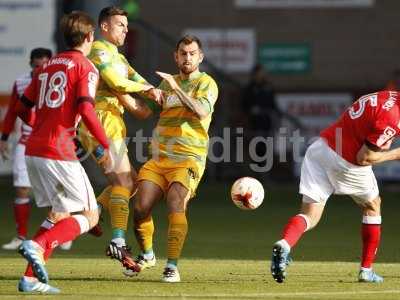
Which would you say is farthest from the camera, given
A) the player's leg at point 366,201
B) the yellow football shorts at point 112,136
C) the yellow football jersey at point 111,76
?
the yellow football shorts at point 112,136

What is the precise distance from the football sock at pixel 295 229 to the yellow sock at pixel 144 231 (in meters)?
1.38

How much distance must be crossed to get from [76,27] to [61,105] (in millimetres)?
646

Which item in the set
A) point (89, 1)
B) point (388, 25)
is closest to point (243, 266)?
point (89, 1)

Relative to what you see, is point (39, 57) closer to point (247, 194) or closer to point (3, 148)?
point (3, 148)

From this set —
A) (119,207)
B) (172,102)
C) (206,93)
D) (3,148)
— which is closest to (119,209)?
(119,207)

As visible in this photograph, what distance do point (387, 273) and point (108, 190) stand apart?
2.78 meters

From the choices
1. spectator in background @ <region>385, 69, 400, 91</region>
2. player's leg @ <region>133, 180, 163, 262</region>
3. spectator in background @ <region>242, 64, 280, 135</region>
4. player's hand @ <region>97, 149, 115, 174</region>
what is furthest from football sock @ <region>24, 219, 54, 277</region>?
spectator in background @ <region>385, 69, 400, 91</region>

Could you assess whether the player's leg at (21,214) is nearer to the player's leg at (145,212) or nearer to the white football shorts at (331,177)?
the player's leg at (145,212)

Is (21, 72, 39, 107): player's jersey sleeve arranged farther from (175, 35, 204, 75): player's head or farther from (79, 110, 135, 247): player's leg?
(175, 35, 204, 75): player's head

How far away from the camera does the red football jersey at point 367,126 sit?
1126cm

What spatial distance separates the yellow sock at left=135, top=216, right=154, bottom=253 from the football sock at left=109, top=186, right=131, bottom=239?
13 centimetres

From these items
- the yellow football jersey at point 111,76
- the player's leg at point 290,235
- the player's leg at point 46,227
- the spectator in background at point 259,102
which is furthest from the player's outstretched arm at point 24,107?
the spectator in background at point 259,102

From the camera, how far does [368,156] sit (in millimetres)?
11367

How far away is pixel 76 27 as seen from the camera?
35.1 ft
